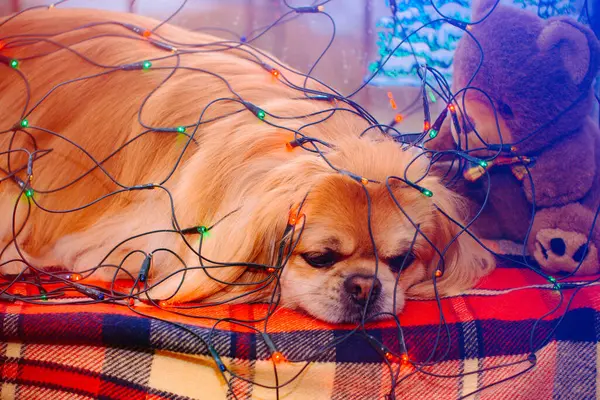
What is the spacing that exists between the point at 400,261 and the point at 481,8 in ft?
2.76

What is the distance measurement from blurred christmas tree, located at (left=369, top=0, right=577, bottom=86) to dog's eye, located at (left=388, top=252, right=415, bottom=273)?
693 millimetres

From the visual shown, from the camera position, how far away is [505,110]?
6.04ft

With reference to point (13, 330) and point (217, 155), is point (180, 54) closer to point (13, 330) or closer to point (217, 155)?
point (217, 155)

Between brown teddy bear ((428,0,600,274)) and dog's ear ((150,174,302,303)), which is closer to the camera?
dog's ear ((150,174,302,303))

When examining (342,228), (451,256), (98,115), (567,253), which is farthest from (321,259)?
(98,115)

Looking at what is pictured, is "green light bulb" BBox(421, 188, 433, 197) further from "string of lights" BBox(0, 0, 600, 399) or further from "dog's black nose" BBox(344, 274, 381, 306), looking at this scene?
"dog's black nose" BBox(344, 274, 381, 306)

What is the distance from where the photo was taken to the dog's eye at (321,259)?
1.59m

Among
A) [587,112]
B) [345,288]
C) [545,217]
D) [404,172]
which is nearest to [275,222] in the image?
[345,288]

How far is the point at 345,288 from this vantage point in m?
1.55

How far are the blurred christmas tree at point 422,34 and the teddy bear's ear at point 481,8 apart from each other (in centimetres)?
14

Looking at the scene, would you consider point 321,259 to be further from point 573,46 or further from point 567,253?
point 573,46

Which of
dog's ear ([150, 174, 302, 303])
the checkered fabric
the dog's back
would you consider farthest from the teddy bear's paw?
the dog's back

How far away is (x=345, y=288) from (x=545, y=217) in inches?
29.2

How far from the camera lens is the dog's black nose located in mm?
1536
